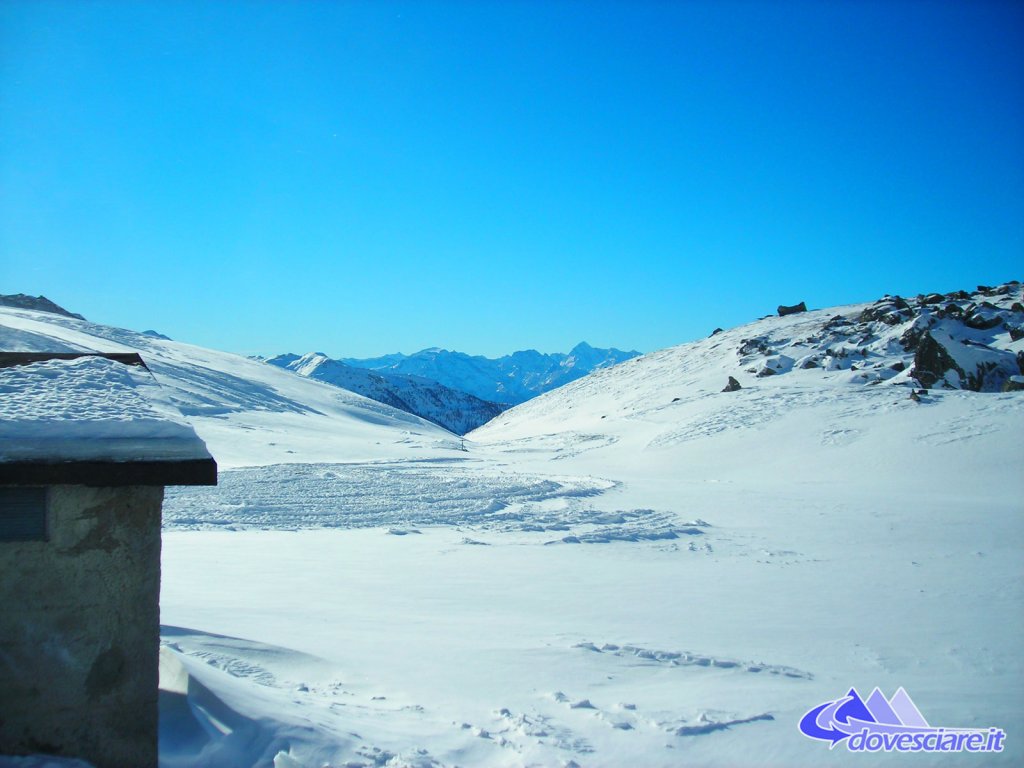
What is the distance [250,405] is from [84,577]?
35225 mm

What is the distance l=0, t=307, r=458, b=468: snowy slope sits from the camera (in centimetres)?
2631

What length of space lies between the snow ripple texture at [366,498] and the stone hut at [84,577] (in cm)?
963

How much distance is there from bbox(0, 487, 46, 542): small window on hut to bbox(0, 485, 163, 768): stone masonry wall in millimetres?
39

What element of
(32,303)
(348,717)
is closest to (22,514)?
(348,717)

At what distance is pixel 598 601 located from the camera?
8.48 metres

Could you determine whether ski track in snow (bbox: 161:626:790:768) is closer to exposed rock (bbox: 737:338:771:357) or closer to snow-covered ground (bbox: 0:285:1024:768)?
snow-covered ground (bbox: 0:285:1024:768)

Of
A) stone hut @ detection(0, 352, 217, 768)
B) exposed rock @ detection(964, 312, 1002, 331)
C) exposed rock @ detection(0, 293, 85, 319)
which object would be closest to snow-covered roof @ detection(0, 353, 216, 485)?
stone hut @ detection(0, 352, 217, 768)

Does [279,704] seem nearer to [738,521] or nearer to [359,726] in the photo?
[359,726]

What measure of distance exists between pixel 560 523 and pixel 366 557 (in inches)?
171

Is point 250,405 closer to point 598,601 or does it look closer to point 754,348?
point 598,601

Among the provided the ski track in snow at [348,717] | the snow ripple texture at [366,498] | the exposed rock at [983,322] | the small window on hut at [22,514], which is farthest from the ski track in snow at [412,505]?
the exposed rock at [983,322]

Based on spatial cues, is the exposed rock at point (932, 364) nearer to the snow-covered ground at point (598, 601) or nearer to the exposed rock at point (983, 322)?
the snow-covered ground at point (598, 601)

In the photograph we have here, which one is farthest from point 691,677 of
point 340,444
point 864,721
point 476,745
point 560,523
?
point 340,444

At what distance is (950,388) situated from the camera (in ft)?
92.2
